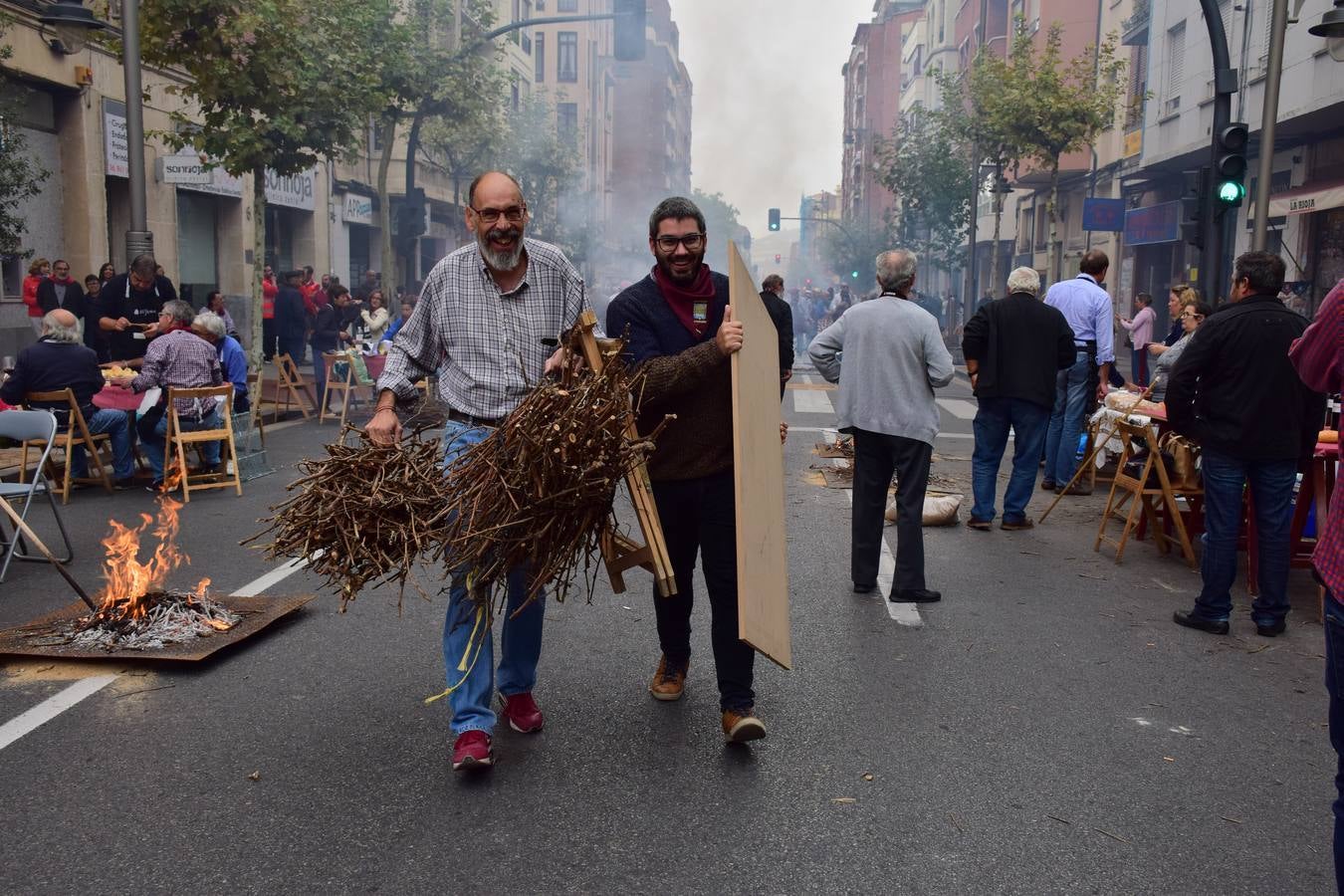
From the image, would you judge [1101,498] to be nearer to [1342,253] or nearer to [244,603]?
[244,603]

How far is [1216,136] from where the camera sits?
13.0m

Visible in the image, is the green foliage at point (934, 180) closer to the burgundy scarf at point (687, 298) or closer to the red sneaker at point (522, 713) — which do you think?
the burgundy scarf at point (687, 298)

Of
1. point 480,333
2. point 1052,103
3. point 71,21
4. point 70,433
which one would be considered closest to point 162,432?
point 70,433

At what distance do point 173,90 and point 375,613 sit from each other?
12.9 m

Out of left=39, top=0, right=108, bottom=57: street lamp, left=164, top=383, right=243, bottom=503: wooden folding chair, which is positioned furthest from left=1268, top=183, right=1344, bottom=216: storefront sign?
left=39, top=0, right=108, bottom=57: street lamp

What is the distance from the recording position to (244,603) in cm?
606

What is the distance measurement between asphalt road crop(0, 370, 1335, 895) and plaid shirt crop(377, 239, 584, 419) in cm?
124

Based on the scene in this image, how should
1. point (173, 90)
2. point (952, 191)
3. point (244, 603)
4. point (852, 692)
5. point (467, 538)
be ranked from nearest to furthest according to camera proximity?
point (467, 538), point (852, 692), point (244, 603), point (173, 90), point (952, 191)

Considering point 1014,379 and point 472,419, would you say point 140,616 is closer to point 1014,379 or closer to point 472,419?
point 472,419

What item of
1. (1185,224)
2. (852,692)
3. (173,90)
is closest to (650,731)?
(852,692)

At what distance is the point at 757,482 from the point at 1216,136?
1094 cm

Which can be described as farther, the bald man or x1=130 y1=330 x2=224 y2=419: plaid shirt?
x1=130 y1=330 x2=224 y2=419: plaid shirt

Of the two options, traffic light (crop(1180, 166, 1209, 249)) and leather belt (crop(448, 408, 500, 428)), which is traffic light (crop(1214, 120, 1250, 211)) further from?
leather belt (crop(448, 408, 500, 428))

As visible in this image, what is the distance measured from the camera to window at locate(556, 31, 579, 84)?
240ft
